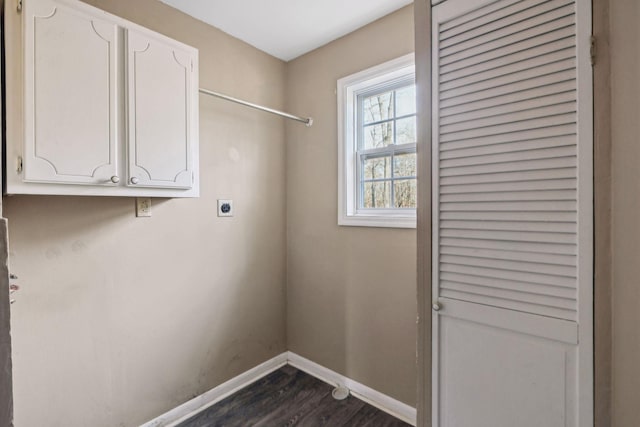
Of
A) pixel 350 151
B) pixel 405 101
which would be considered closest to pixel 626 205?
pixel 405 101

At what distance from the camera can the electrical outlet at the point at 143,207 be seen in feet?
5.79

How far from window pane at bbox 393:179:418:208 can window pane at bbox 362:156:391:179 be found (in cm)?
11

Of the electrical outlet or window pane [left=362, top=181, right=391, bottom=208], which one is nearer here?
the electrical outlet

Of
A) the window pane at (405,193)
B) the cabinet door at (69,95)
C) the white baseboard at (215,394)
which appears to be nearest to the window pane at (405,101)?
the window pane at (405,193)

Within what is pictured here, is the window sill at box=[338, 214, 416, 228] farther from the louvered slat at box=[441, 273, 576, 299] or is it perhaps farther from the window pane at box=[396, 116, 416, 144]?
the louvered slat at box=[441, 273, 576, 299]

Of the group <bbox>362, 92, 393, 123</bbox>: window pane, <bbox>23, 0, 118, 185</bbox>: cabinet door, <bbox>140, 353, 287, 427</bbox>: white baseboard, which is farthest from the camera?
<bbox>362, 92, 393, 123</bbox>: window pane

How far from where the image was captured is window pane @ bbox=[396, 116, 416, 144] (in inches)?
78.5

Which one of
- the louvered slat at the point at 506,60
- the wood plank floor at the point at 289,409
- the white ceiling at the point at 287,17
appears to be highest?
the white ceiling at the point at 287,17

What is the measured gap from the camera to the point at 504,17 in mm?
1040

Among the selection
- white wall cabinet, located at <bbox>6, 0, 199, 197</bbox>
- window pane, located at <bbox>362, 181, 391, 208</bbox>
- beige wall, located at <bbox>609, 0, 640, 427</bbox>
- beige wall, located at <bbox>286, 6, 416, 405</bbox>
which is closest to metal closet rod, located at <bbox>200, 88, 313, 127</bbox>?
beige wall, located at <bbox>286, 6, 416, 405</bbox>

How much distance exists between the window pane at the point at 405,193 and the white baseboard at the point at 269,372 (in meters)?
1.21

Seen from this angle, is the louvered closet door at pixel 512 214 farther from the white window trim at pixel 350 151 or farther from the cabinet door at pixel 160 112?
the cabinet door at pixel 160 112

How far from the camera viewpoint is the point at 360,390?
2.14 m

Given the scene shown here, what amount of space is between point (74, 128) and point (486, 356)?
1.75 meters
